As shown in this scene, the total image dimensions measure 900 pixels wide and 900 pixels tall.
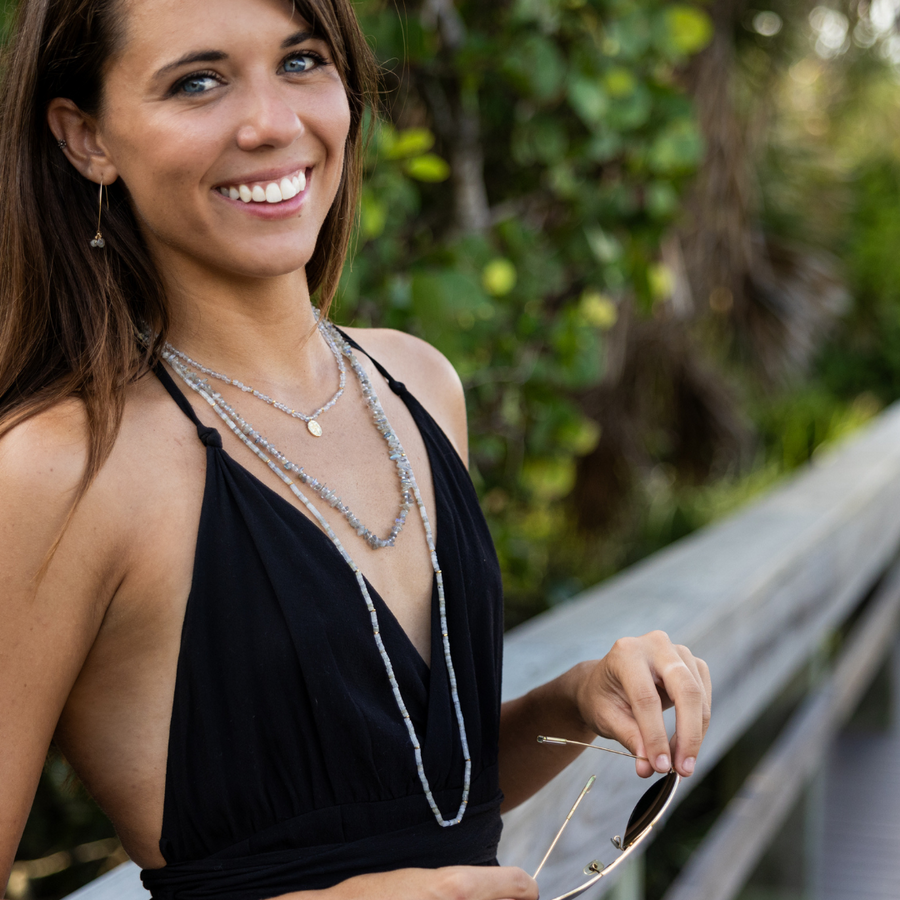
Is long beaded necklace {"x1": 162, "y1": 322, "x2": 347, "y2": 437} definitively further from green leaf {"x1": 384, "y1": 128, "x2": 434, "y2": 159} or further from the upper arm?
green leaf {"x1": 384, "y1": 128, "x2": 434, "y2": 159}

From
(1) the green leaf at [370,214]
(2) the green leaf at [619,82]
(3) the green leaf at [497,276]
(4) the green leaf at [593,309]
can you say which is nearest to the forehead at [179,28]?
(1) the green leaf at [370,214]

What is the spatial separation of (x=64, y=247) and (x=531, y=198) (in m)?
2.37

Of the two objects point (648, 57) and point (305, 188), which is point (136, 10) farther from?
point (648, 57)

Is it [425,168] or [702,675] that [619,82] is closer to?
[425,168]

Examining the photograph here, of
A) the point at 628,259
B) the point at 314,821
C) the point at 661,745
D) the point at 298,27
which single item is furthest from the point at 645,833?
the point at 628,259

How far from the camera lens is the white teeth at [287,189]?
1.02m

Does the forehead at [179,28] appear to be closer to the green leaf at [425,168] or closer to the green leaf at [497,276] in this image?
the green leaf at [425,168]

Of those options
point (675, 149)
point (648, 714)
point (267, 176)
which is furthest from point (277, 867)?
point (675, 149)

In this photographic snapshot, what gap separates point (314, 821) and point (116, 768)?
18 centimetres

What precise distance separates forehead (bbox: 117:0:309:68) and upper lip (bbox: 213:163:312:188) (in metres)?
0.11

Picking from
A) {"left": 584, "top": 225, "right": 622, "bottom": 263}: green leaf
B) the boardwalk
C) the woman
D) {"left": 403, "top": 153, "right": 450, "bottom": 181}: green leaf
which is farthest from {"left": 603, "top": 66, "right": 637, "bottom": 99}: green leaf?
the boardwalk

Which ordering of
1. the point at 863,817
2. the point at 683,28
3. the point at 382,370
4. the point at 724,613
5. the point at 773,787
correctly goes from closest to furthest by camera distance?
the point at 382,370, the point at 724,613, the point at 773,787, the point at 683,28, the point at 863,817

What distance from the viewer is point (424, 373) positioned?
140 cm

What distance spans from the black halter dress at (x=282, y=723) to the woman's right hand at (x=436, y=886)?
7cm
